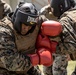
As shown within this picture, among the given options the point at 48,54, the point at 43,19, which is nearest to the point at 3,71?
the point at 48,54

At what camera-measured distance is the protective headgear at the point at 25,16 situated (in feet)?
11.5

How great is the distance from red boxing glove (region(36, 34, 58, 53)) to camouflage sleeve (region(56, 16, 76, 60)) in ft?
0.35

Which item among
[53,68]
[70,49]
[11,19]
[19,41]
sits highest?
[11,19]

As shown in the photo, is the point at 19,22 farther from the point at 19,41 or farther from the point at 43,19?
the point at 43,19

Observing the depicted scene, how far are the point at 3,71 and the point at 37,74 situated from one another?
1.63 ft

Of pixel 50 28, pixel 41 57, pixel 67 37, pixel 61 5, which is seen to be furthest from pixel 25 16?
pixel 61 5

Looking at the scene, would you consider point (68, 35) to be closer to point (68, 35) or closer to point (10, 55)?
point (68, 35)

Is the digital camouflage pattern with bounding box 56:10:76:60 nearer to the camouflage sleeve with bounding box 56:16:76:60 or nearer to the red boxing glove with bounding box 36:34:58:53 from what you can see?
the camouflage sleeve with bounding box 56:16:76:60

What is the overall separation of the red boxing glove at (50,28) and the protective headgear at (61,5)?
20.4 inches

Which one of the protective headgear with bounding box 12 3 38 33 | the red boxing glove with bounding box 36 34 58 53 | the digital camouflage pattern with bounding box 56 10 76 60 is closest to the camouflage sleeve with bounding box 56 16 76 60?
the digital camouflage pattern with bounding box 56 10 76 60

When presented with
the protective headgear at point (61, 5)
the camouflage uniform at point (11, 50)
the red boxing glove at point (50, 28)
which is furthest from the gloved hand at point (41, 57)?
the protective headgear at point (61, 5)

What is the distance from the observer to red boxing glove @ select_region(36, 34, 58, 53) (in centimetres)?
385

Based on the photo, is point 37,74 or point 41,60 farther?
point 37,74

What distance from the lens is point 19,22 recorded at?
11.7 feet
